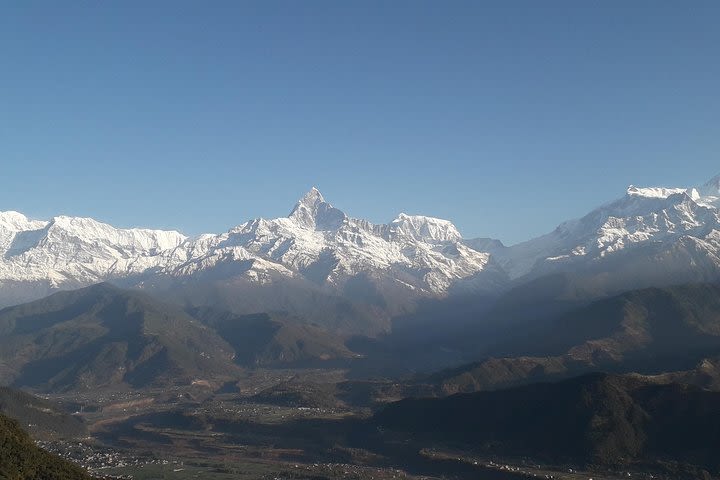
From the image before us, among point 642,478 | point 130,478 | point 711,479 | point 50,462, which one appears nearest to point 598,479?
point 642,478

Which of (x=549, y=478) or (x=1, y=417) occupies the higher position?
(x=1, y=417)

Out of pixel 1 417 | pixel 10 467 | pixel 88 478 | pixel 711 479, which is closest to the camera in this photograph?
pixel 10 467

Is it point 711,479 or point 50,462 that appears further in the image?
point 711,479

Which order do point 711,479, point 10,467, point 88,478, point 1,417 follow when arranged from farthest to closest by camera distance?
point 711,479, point 1,417, point 88,478, point 10,467

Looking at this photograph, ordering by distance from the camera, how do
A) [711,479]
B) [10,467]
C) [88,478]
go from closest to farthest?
1. [10,467]
2. [88,478]
3. [711,479]

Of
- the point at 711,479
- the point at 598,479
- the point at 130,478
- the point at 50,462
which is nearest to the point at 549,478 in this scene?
the point at 598,479

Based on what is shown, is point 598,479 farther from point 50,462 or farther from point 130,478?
point 50,462
